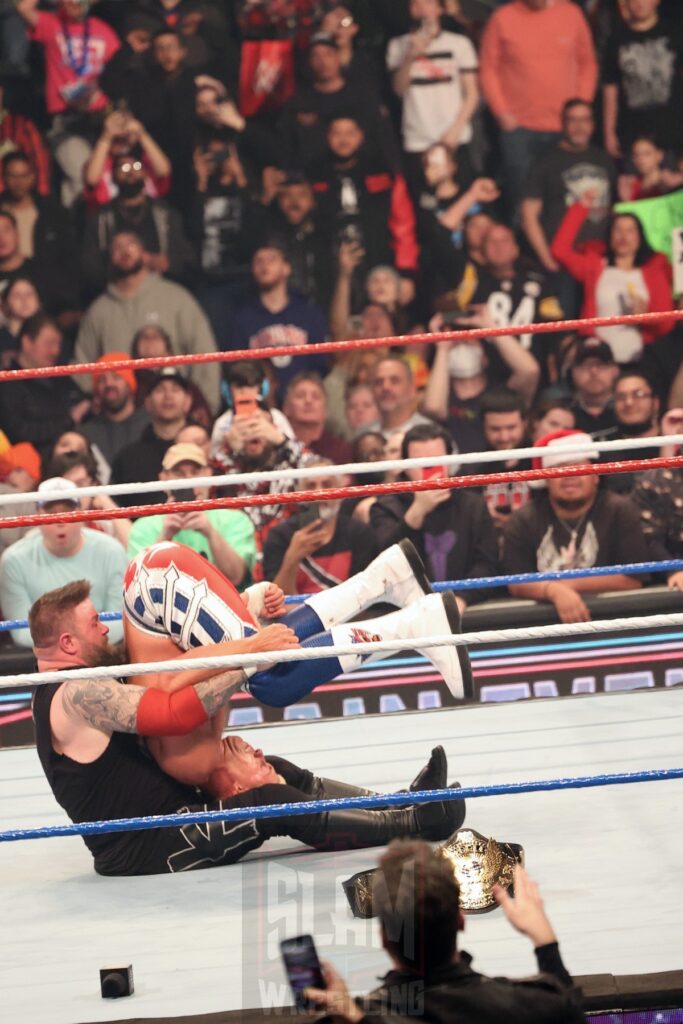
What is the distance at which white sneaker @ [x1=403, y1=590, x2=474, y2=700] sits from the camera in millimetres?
2615

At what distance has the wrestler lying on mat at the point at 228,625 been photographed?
252 cm

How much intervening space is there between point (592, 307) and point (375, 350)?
0.87 meters

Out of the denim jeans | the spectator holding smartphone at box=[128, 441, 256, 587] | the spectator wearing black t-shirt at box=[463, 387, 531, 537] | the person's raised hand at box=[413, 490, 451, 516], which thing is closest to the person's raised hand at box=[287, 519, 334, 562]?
the spectator holding smartphone at box=[128, 441, 256, 587]

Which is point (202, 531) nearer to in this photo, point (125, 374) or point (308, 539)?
point (308, 539)

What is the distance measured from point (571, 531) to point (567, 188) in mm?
1571

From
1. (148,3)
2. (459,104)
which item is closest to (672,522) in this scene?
(459,104)

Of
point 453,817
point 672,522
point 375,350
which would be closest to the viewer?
point 453,817

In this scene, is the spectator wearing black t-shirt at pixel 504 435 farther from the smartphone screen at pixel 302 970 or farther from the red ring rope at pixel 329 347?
the smartphone screen at pixel 302 970

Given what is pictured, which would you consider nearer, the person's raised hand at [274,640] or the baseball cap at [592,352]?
the person's raised hand at [274,640]

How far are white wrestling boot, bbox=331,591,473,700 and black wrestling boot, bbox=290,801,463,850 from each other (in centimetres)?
24

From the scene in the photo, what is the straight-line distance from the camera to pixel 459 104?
511 centimetres

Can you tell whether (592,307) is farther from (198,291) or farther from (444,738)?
(444,738)

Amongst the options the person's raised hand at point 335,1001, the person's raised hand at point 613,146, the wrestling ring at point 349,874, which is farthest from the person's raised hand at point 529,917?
the person's raised hand at point 613,146

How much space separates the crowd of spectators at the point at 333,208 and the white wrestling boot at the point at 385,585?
1850 mm
